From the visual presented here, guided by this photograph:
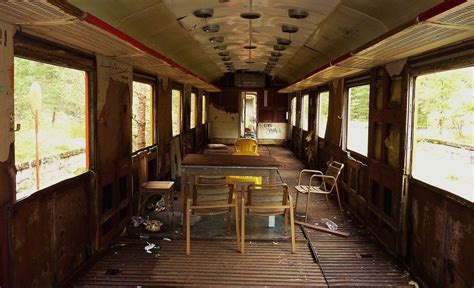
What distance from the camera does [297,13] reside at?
18.1 feet

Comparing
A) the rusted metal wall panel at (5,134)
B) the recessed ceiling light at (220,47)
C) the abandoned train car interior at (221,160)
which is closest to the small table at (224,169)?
the abandoned train car interior at (221,160)

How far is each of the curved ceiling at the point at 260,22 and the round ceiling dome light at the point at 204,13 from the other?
0.06 metres

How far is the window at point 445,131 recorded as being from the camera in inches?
142

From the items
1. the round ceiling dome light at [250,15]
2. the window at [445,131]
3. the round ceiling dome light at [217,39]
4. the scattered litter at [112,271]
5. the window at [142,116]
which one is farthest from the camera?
the round ceiling dome light at [217,39]

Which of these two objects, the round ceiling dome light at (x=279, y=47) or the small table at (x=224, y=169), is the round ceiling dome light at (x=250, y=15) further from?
the round ceiling dome light at (x=279, y=47)

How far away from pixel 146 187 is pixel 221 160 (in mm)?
1180

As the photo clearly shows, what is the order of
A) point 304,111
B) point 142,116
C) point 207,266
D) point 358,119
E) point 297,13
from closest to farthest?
point 207,266 → point 297,13 → point 142,116 → point 358,119 → point 304,111

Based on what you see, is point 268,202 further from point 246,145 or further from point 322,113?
point 322,113

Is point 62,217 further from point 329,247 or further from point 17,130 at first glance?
point 329,247

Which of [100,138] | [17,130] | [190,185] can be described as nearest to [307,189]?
[190,185]

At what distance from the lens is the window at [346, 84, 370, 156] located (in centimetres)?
669

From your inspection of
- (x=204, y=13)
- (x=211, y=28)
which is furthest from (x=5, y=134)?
(x=211, y=28)

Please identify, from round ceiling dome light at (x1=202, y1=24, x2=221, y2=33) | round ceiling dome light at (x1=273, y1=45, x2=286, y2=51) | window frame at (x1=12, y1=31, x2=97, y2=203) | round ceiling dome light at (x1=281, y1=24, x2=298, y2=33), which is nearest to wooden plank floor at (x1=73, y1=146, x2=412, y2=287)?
window frame at (x1=12, y1=31, x2=97, y2=203)

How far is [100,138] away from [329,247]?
10.3ft
